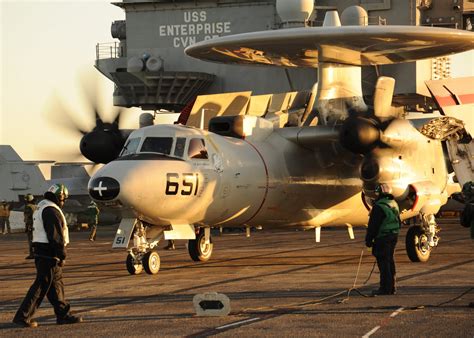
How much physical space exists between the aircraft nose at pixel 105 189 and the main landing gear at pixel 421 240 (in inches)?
341

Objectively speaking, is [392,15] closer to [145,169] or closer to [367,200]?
[367,200]

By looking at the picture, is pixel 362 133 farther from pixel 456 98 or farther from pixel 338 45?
pixel 338 45

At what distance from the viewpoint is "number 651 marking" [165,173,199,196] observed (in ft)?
76.4

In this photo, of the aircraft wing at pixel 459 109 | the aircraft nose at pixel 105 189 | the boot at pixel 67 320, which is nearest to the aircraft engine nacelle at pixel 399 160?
the aircraft wing at pixel 459 109

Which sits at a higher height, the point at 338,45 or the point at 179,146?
the point at 338,45

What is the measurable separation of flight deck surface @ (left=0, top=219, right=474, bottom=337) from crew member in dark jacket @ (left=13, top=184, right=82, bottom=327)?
29 cm

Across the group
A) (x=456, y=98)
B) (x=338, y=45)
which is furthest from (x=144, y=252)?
(x=456, y=98)

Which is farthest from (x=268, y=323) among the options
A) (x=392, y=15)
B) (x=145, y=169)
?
(x=392, y=15)

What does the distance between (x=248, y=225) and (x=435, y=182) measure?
5552 mm

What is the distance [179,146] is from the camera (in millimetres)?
24422

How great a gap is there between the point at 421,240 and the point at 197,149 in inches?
270

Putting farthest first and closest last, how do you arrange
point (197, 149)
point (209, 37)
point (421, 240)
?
point (209, 37), point (421, 240), point (197, 149)

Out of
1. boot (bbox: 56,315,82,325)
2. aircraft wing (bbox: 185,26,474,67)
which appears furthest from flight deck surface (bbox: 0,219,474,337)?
aircraft wing (bbox: 185,26,474,67)

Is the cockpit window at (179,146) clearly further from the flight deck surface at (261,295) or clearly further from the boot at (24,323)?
the boot at (24,323)
